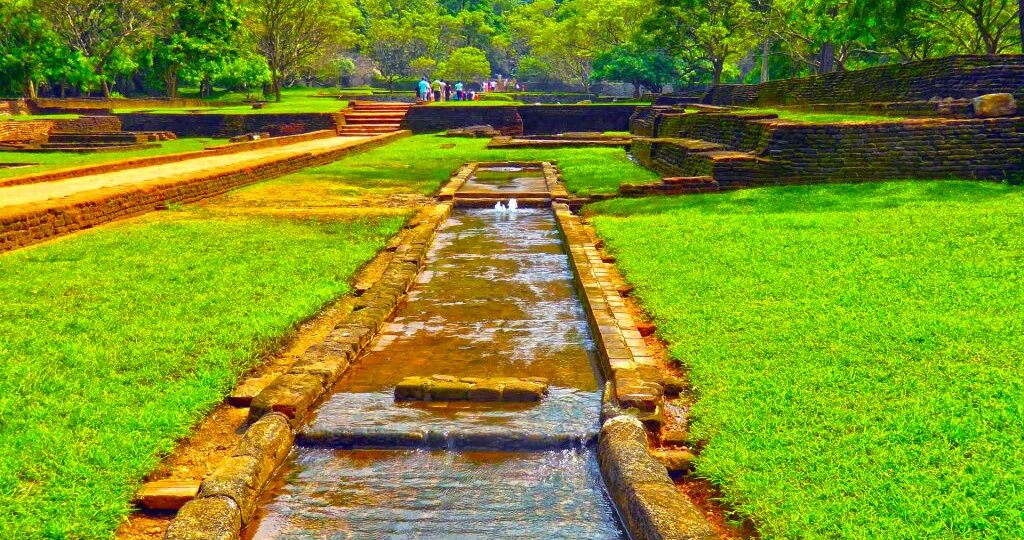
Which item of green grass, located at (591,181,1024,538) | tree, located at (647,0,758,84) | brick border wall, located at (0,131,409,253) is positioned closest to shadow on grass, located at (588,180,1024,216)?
green grass, located at (591,181,1024,538)

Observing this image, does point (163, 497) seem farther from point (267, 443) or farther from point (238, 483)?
point (267, 443)

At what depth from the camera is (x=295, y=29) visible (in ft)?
121

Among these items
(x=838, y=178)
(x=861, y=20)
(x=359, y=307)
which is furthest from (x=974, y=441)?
(x=861, y=20)

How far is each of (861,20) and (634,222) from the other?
1462 centimetres

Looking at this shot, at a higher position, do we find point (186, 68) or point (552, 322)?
point (186, 68)

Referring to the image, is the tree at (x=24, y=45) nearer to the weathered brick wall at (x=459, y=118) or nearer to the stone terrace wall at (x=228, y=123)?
the stone terrace wall at (x=228, y=123)

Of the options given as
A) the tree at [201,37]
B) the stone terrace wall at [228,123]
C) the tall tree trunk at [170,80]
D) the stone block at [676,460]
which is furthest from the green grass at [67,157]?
the stone block at [676,460]

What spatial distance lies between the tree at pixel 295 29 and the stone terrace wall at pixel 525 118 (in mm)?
8226

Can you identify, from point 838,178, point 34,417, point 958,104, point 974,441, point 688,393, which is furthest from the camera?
point 958,104

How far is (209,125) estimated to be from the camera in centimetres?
2877

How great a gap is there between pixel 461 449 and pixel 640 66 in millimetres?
40303

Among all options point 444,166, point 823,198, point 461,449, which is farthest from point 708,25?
point 461,449

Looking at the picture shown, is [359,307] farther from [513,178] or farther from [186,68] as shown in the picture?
[186,68]

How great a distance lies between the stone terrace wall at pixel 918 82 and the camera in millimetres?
14188
